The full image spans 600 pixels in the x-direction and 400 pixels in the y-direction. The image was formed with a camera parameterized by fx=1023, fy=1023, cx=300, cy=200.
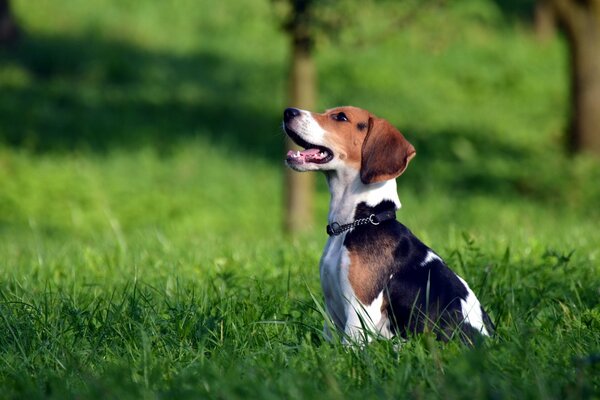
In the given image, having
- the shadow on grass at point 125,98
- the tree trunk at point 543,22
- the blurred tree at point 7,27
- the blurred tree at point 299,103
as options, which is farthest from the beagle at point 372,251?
the tree trunk at point 543,22

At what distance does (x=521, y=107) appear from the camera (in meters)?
20.8

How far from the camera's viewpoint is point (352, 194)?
5223 mm

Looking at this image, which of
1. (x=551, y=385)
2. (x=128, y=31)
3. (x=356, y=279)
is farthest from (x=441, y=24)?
(x=128, y=31)

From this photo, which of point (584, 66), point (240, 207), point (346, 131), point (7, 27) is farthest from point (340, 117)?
point (7, 27)

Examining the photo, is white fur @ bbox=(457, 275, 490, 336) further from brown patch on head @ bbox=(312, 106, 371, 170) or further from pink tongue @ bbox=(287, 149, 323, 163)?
pink tongue @ bbox=(287, 149, 323, 163)

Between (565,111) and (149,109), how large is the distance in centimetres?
832

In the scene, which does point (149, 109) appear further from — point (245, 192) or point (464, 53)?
point (464, 53)

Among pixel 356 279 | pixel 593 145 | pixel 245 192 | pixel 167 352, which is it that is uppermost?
pixel 356 279

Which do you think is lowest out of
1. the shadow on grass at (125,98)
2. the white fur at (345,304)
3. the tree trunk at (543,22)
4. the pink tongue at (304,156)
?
the shadow on grass at (125,98)

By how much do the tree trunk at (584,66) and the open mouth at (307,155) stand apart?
1123cm

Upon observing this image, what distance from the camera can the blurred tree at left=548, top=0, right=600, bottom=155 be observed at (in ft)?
50.9

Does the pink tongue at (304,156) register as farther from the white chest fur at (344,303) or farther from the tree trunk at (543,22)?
the tree trunk at (543,22)

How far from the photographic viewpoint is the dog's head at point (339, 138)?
5.17 metres

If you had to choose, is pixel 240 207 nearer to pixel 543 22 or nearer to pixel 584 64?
pixel 584 64
